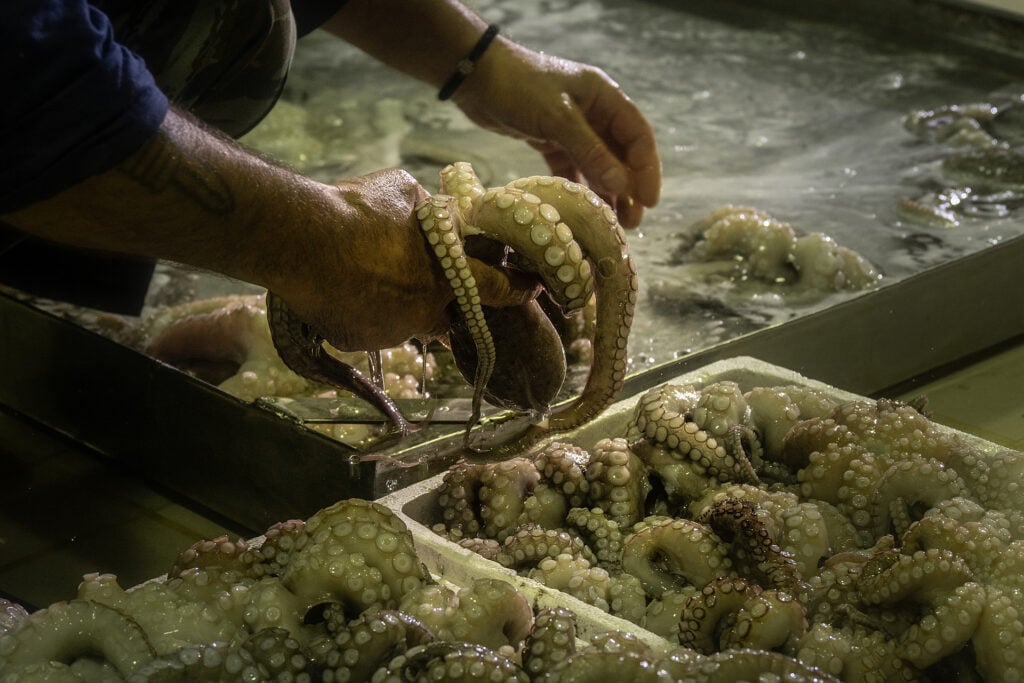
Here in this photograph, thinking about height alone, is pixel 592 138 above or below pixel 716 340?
above

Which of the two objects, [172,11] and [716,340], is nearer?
[172,11]

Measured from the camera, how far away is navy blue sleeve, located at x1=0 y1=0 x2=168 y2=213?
1.24m

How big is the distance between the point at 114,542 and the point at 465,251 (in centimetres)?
85

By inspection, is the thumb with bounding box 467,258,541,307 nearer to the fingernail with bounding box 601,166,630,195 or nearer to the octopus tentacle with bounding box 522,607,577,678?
the octopus tentacle with bounding box 522,607,577,678

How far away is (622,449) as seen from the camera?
64.2 inches

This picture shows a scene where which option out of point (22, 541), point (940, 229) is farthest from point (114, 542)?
point (940, 229)

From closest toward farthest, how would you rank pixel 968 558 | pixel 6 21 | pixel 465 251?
pixel 6 21 → pixel 968 558 → pixel 465 251

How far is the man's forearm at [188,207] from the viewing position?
1325mm

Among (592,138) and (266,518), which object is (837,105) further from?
(266,518)

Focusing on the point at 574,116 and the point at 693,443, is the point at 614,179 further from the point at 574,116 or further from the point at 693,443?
the point at 693,443

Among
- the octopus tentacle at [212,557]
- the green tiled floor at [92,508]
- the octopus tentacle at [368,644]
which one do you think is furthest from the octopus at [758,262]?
the octopus tentacle at [368,644]

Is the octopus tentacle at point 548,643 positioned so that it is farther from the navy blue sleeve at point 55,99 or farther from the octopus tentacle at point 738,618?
the navy blue sleeve at point 55,99

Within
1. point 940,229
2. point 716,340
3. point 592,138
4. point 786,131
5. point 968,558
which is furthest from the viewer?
point 786,131

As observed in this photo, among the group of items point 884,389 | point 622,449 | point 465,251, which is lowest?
point 884,389
